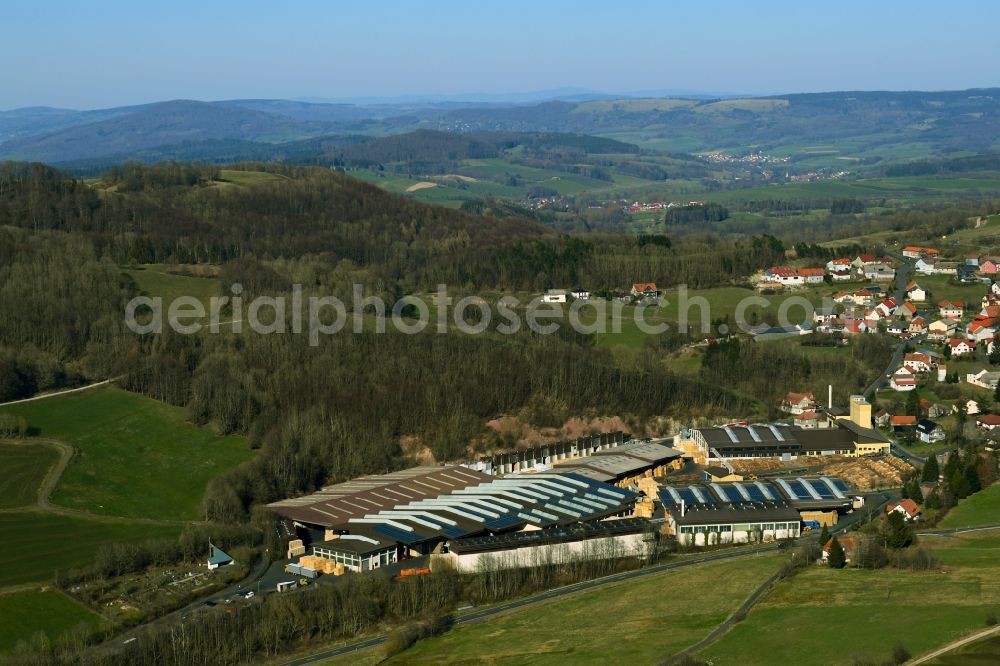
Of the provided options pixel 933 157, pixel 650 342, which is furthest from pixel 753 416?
pixel 933 157

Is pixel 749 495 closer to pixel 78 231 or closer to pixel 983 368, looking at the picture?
pixel 983 368

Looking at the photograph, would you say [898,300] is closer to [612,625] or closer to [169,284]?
[169,284]

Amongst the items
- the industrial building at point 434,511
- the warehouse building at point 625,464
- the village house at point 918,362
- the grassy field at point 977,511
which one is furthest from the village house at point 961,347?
the industrial building at point 434,511

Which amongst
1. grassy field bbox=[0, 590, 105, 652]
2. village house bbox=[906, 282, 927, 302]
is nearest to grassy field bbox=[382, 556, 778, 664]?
grassy field bbox=[0, 590, 105, 652]

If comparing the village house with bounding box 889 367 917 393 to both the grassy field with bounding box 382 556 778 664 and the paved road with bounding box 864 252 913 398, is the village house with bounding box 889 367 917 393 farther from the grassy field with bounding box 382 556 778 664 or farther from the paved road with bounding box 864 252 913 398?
the grassy field with bounding box 382 556 778 664

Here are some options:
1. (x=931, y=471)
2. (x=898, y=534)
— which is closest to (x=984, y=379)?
(x=931, y=471)

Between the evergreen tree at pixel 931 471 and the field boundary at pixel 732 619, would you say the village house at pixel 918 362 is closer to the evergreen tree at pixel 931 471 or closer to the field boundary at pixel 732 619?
the evergreen tree at pixel 931 471
